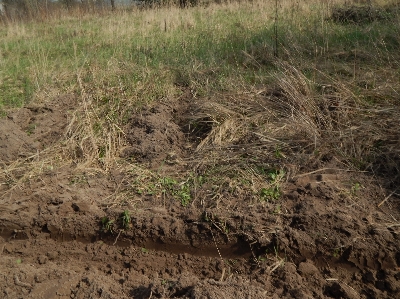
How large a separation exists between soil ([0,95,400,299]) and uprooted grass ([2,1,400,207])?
18 cm

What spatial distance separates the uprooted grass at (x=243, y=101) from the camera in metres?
3.28

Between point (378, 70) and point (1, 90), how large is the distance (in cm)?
518

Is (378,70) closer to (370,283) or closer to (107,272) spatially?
(370,283)

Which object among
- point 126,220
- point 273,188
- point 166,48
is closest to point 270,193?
point 273,188

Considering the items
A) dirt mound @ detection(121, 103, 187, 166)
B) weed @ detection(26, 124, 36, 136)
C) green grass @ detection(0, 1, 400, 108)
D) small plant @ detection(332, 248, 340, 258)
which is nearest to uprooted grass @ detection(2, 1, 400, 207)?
green grass @ detection(0, 1, 400, 108)

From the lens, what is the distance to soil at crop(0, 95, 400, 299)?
249cm

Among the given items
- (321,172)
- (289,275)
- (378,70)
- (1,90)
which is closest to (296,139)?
(321,172)

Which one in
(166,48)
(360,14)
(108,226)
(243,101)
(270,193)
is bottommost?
(108,226)

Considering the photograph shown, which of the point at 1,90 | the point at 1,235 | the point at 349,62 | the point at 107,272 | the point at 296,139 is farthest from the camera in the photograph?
the point at 1,90

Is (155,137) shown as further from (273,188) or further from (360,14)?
(360,14)

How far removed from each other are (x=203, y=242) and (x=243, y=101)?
1.88m

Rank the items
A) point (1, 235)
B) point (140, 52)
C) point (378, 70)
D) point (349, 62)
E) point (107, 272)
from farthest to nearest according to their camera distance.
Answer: point (140, 52)
point (349, 62)
point (378, 70)
point (1, 235)
point (107, 272)

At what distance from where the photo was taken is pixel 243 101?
416 cm

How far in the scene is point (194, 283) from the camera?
243cm
